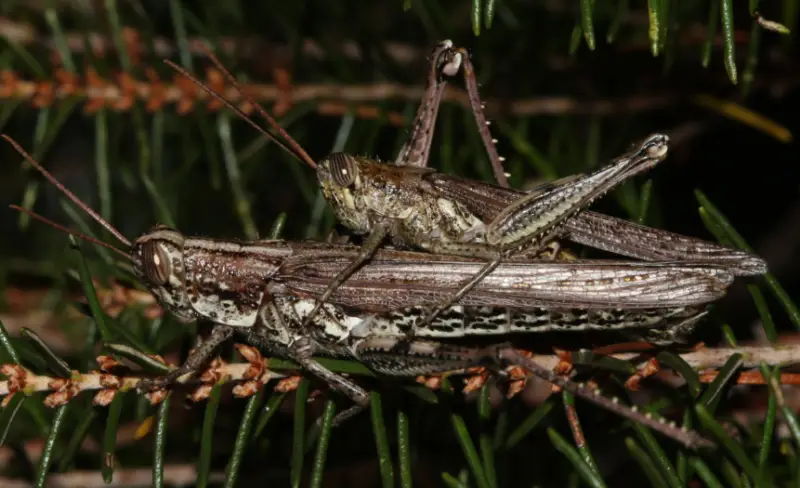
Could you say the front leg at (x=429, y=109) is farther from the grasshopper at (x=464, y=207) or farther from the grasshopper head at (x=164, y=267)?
the grasshopper head at (x=164, y=267)

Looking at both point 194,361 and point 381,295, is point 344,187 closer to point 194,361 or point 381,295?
point 381,295

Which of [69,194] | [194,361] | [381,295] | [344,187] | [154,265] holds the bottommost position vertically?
[194,361]

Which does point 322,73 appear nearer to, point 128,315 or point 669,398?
point 128,315

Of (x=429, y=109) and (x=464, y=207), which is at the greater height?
(x=429, y=109)

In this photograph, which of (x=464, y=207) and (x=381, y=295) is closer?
(x=381, y=295)

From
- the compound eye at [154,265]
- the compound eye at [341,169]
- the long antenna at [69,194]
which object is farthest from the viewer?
the compound eye at [341,169]

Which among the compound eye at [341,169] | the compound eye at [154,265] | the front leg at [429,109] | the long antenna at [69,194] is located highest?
the front leg at [429,109]

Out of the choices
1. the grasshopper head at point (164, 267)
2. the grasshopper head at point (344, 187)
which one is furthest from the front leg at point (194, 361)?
the grasshopper head at point (344, 187)

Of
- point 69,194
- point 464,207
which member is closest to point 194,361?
point 69,194

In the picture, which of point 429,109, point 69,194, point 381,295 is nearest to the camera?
point 69,194
